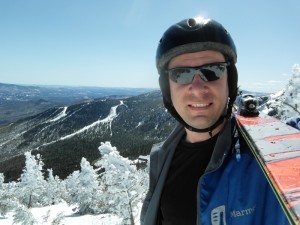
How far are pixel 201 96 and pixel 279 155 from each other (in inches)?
61.3

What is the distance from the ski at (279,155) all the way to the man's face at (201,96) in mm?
367

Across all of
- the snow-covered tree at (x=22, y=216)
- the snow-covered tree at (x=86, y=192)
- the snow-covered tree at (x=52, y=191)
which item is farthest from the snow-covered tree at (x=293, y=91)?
the snow-covered tree at (x=52, y=191)

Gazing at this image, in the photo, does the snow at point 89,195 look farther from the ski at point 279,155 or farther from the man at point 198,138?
the ski at point 279,155

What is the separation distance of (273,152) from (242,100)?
180 cm

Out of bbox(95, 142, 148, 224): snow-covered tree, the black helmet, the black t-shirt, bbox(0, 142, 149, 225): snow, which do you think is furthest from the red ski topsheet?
bbox(95, 142, 148, 224): snow-covered tree

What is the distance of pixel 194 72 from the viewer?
11.2 ft

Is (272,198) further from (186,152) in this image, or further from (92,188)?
(92,188)

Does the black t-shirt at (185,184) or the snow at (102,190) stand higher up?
the black t-shirt at (185,184)

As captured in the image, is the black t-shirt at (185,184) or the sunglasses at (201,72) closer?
the black t-shirt at (185,184)

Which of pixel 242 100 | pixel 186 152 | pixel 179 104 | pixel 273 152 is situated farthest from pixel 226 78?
pixel 273 152

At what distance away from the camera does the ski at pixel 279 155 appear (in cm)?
139

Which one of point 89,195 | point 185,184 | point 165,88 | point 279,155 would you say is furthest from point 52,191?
point 279,155

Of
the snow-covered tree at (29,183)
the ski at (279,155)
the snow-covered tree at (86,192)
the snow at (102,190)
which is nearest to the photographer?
the ski at (279,155)

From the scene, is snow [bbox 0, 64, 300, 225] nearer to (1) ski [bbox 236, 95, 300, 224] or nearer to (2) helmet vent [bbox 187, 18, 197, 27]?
(1) ski [bbox 236, 95, 300, 224]
